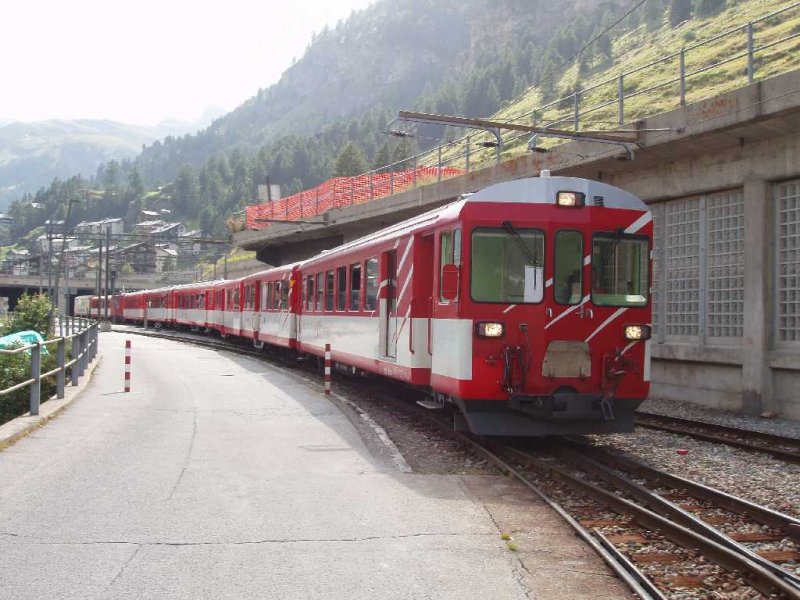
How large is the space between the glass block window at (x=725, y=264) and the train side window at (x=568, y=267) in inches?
251

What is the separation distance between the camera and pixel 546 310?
32.0ft

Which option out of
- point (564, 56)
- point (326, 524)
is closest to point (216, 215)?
point (564, 56)

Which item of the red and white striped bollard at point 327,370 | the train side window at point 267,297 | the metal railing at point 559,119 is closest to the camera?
the metal railing at point 559,119

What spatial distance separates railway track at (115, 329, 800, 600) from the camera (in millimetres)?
5434

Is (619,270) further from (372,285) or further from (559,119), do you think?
(559,119)

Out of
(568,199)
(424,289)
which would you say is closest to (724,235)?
(568,199)

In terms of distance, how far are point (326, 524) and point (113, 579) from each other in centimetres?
188

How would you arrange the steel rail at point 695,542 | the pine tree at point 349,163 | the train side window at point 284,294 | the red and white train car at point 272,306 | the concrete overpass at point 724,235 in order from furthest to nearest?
the pine tree at point 349,163
the train side window at point 284,294
the red and white train car at point 272,306
the concrete overpass at point 724,235
the steel rail at point 695,542

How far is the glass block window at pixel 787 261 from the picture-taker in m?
14.0

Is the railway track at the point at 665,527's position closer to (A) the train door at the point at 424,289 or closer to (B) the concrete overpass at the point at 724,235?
(A) the train door at the point at 424,289

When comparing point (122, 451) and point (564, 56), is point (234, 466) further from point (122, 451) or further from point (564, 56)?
point (564, 56)

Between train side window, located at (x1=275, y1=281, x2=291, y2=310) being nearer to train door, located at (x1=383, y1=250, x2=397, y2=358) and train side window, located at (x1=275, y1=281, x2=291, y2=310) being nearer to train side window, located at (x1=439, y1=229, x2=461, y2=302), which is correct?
train door, located at (x1=383, y1=250, x2=397, y2=358)

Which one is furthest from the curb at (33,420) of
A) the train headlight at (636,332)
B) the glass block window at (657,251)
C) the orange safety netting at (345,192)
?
the orange safety netting at (345,192)

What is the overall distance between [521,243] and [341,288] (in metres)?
7.17
